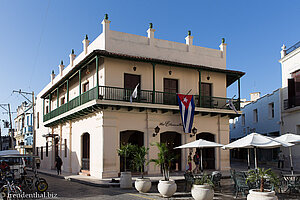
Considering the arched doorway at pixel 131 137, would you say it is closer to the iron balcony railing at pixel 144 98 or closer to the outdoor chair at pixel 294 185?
the iron balcony railing at pixel 144 98

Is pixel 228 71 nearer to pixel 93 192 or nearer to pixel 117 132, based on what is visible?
pixel 117 132

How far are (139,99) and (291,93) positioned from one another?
14.1m

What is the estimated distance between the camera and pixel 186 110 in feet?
71.0

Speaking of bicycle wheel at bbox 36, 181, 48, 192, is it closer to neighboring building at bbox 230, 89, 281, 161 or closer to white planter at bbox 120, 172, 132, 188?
white planter at bbox 120, 172, 132, 188

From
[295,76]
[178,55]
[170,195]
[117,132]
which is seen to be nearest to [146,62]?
[178,55]

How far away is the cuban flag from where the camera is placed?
21.5 m

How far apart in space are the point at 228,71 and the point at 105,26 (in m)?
9.98

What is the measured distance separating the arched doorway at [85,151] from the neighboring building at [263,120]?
17.2 meters

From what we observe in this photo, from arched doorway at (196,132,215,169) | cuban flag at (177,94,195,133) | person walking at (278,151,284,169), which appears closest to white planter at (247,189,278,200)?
cuban flag at (177,94,195,133)

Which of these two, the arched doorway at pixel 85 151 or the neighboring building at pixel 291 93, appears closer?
the arched doorway at pixel 85 151

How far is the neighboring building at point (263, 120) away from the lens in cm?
2998

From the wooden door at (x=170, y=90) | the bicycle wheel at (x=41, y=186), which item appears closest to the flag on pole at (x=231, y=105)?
the wooden door at (x=170, y=90)

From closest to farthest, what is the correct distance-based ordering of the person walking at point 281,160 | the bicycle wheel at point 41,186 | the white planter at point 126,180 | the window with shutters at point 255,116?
1. the bicycle wheel at point 41,186
2. the white planter at point 126,180
3. the person walking at point 281,160
4. the window with shutters at point 255,116

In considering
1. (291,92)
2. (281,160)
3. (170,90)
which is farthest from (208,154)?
(291,92)
